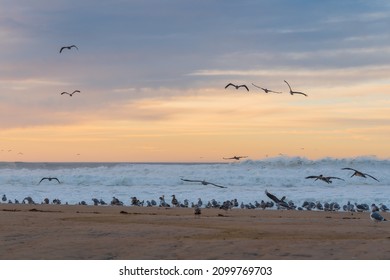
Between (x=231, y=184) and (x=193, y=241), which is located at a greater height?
(x=231, y=184)

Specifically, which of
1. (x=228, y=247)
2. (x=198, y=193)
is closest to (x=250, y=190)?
(x=198, y=193)

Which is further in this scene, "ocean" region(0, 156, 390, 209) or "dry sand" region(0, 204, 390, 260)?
"ocean" region(0, 156, 390, 209)

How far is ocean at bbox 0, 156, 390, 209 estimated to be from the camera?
1045 inches

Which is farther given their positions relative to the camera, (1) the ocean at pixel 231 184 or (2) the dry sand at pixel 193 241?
(1) the ocean at pixel 231 184

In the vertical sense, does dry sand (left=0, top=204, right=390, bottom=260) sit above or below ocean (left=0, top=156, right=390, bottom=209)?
below

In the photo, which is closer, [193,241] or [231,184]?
[193,241]

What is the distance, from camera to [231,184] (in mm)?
34875

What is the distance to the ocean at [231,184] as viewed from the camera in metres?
26.5

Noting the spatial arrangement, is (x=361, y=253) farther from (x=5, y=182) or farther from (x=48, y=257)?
(x=5, y=182)

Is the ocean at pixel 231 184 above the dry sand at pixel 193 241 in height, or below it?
above

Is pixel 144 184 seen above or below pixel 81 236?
above

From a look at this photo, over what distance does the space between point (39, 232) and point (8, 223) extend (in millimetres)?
2141
